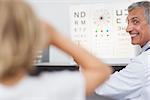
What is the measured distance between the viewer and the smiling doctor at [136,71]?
1618 millimetres

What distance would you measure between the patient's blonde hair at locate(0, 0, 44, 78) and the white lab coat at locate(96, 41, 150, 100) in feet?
3.50

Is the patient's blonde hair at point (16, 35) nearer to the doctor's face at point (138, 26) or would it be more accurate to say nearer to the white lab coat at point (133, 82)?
the white lab coat at point (133, 82)

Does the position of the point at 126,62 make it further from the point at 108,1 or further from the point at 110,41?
the point at 108,1

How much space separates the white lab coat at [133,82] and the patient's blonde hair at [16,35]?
1.07 metres

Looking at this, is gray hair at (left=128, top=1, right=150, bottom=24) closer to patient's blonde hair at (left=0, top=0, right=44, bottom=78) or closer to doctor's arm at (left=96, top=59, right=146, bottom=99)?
doctor's arm at (left=96, top=59, right=146, bottom=99)

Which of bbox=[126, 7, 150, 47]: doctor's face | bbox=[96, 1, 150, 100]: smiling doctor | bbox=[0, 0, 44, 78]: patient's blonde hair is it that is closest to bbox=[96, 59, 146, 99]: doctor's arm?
bbox=[96, 1, 150, 100]: smiling doctor

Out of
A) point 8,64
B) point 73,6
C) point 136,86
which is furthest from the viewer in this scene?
point 73,6

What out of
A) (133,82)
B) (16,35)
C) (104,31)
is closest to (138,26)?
(104,31)

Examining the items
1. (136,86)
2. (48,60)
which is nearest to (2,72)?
(136,86)

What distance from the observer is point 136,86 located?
165 cm

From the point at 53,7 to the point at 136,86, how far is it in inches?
26.1

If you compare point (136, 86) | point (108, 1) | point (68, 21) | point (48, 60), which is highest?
point (108, 1)

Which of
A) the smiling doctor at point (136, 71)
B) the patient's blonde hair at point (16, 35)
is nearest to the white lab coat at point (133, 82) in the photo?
the smiling doctor at point (136, 71)

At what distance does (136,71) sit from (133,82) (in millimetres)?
59
